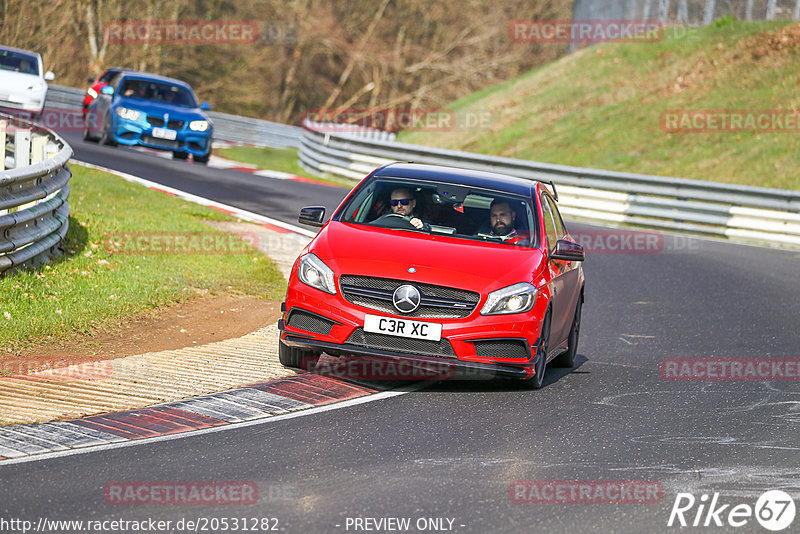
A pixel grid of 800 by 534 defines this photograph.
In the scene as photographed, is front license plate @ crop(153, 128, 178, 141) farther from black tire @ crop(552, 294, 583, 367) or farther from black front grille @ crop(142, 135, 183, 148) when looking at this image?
black tire @ crop(552, 294, 583, 367)

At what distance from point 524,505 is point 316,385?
2.87m

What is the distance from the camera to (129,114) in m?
25.1

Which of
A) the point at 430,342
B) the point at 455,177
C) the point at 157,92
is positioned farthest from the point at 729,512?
the point at 157,92

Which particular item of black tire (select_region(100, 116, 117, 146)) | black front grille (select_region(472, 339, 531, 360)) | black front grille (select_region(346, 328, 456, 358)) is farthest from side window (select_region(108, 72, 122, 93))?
black front grille (select_region(472, 339, 531, 360))

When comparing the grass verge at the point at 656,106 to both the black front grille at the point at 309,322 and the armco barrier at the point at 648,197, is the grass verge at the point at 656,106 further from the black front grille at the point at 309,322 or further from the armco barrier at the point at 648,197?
the black front grille at the point at 309,322

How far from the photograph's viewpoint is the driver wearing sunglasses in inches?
362

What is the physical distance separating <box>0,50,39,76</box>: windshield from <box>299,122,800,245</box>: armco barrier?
8.18m

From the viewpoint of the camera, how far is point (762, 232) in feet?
73.0

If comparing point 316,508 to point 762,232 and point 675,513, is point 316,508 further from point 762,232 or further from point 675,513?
point 762,232

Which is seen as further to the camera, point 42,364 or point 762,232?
point 762,232

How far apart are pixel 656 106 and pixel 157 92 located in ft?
50.9

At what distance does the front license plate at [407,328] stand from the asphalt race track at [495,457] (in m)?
0.47

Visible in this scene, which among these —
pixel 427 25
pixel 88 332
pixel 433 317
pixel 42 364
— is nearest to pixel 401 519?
pixel 433 317

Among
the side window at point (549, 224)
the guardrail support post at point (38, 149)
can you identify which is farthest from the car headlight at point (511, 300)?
the guardrail support post at point (38, 149)
